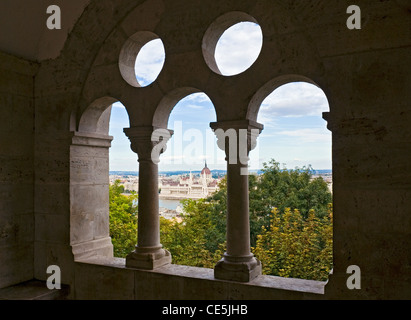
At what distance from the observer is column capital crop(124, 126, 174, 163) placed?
4453mm

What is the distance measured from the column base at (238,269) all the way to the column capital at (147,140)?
5.08 ft

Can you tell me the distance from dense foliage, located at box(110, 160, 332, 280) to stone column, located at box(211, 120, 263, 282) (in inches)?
342

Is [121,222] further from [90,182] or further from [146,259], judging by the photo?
[146,259]

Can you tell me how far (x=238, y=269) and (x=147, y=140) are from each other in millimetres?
1930

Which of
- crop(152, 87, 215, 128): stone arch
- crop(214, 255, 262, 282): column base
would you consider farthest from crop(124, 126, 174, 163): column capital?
crop(214, 255, 262, 282): column base

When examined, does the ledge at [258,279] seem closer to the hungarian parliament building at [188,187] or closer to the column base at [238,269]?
the column base at [238,269]

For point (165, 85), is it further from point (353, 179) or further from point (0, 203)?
point (0, 203)

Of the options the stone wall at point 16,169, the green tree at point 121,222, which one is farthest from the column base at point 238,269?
the green tree at point 121,222

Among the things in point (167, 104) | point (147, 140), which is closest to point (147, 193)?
point (147, 140)

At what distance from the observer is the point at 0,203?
15.8ft

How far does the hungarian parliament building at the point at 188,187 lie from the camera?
63.0ft

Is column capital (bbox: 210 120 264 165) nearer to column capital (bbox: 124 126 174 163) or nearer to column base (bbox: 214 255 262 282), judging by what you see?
column capital (bbox: 124 126 174 163)

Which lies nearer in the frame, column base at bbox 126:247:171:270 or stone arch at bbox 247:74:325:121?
stone arch at bbox 247:74:325:121
